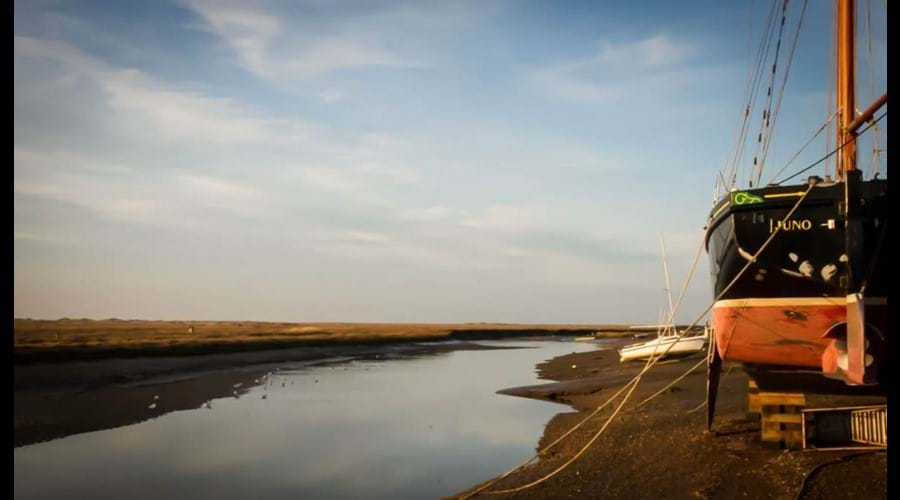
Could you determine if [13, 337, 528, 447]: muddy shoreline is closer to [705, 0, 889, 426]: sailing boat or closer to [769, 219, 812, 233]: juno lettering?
[705, 0, 889, 426]: sailing boat

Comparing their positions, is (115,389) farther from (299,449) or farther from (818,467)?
(818,467)

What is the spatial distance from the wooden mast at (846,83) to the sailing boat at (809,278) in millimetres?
443

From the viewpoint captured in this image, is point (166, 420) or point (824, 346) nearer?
point (824, 346)

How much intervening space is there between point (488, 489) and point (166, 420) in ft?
50.8

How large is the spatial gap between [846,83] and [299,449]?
681 inches

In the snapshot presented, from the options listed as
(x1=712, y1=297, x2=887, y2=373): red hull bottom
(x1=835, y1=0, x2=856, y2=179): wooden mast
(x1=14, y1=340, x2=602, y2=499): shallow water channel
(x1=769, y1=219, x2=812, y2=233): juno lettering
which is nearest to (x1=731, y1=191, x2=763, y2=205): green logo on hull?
(x1=769, y1=219, x2=812, y2=233): juno lettering

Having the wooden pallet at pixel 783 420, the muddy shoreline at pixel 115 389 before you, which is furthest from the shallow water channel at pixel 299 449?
the wooden pallet at pixel 783 420

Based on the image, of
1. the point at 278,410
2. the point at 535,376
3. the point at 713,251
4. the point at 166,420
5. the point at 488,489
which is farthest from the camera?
the point at 535,376

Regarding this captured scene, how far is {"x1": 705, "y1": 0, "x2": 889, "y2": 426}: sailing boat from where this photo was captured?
12.3m

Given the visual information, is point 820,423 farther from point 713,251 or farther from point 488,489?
point 488,489

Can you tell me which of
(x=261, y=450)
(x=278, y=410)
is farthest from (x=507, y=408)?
(x=261, y=450)

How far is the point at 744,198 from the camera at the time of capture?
14.0 m

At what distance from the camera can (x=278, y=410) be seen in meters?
27.4

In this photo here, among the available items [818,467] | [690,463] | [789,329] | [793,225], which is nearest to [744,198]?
[793,225]
